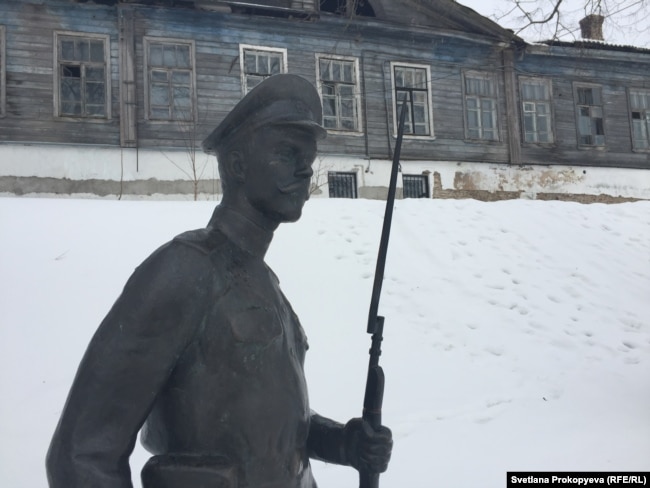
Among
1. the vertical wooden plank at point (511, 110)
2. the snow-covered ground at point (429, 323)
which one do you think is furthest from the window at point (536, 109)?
the snow-covered ground at point (429, 323)

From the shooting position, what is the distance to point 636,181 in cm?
1891

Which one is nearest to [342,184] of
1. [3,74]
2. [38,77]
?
[38,77]

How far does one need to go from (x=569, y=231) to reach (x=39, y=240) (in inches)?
302

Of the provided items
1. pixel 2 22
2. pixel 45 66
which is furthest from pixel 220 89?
pixel 2 22

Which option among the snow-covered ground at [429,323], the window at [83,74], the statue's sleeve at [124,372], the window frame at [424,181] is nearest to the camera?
the statue's sleeve at [124,372]

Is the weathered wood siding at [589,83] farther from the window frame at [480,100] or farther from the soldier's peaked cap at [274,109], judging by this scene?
the soldier's peaked cap at [274,109]

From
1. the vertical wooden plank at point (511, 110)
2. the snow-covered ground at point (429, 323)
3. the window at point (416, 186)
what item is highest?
the vertical wooden plank at point (511, 110)

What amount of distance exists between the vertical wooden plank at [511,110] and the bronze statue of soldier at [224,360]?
16.4 metres

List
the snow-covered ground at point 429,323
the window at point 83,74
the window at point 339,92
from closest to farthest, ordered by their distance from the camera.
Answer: the snow-covered ground at point 429,323 → the window at point 83,74 → the window at point 339,92

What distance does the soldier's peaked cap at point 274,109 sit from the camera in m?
1.68

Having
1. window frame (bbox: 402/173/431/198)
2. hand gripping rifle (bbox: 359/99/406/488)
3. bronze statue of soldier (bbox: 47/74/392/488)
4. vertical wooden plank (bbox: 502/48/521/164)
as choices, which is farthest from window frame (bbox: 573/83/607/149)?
bronze statue of soldier (bbox: 47/74/392/488)

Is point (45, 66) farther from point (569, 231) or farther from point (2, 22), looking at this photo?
point (569, 231)

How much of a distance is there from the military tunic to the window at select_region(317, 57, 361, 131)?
46.9ft

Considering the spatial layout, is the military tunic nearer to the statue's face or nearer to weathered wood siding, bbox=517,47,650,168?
the statue's face
